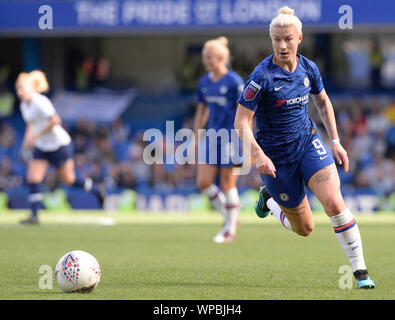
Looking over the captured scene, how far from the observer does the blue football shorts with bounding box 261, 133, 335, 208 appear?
6910 mm

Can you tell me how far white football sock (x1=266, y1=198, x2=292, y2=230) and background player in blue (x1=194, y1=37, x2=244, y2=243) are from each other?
2.65 m

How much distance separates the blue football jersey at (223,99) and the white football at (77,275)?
15.7ft

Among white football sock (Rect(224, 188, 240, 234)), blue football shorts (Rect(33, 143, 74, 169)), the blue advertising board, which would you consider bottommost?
white football sock (Rect(224, 188, 240, 234))

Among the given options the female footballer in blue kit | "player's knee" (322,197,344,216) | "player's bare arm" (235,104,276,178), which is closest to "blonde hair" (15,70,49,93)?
the female footballer in blue kit

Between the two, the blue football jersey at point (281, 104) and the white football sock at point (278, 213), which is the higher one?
the blue football jersey at point (281, 104)

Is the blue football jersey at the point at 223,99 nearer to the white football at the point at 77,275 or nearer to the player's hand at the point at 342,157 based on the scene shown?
the player's hand at the point at 342,157

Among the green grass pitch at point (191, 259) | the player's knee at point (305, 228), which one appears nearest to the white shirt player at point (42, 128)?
the green grass pitch at point (191, 259)

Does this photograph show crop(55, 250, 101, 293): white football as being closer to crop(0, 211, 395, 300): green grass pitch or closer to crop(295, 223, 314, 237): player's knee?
crop(0, 211, 395, 300): green grass pitch

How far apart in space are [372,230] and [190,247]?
4.28 meters

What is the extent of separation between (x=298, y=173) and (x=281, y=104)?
63 cm

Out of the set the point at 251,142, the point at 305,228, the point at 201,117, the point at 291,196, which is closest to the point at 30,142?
the point at 201,117

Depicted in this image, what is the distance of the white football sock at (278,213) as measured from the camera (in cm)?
788
